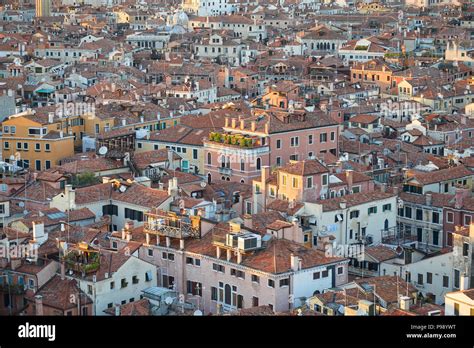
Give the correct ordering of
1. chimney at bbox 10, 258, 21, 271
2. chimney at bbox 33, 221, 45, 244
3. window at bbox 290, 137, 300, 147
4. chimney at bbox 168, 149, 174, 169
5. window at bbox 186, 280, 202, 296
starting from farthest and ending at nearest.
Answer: chimney at bbox 168, 149, 174, 169, window at bbox 290, 137, 300, 147, chimney at bbox 33, 221, 45, 244, window at bbox 186, 280, 202, 296, chimney at bbox 10, 258, 21, 271

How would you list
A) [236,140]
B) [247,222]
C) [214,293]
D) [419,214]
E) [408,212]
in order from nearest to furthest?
1. [214,293]
2. [247,222]
3. [419,214]
4. [408,212]
5. [236,140]

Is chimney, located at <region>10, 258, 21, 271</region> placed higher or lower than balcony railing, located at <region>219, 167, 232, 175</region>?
higher

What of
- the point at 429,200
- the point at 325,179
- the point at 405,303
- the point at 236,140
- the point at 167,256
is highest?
the point at 405,303

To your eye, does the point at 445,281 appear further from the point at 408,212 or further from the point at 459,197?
the point at 408,212

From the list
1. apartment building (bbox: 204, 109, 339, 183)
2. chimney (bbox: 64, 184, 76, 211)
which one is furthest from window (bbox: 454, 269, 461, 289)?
apartment building (bbox: 204, 109, 339, 183)

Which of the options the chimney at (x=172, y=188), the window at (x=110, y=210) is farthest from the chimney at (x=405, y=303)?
the window at (x=110, y=210)

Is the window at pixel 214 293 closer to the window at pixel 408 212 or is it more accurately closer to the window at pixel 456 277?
the window at pixel 456 277

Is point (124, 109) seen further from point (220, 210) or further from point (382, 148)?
point (220, 210)

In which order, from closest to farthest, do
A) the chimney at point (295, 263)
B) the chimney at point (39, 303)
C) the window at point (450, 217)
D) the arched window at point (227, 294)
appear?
the chimney at point (39, 303)
the chimney at point (295, 263)
the arched window at point (227, 294)
the window at point (450, 217)

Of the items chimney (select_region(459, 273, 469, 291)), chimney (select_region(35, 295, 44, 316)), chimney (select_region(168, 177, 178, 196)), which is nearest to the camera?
chimney (select_region(35, 295, 44, 316))

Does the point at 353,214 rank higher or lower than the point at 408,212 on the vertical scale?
higher

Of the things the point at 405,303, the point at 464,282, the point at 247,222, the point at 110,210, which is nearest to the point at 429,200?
the point at 247,222

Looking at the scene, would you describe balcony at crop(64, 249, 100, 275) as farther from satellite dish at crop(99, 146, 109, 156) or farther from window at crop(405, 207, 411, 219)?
satellite dish at crop(99, 146, 109, 156)

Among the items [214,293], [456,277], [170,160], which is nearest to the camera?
[214,293]
